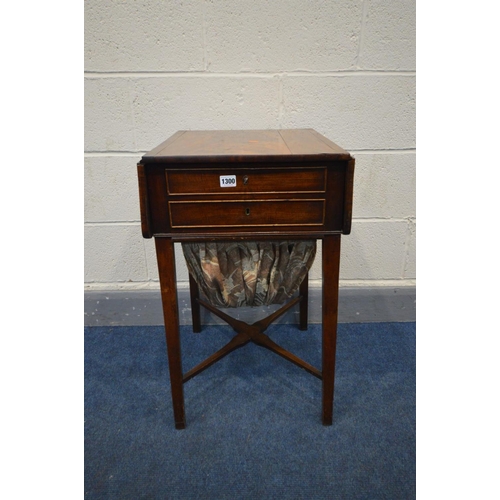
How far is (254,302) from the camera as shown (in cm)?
116

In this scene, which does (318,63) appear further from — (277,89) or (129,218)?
(129,218)

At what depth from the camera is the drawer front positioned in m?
0.91

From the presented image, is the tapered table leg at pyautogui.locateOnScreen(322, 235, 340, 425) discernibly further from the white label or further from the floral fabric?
the white label


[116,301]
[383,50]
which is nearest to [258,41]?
[383,50]

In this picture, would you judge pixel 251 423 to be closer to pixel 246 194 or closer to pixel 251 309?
pixel 251 309

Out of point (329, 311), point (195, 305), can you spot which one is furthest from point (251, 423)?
point (195, 305)

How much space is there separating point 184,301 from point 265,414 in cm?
61

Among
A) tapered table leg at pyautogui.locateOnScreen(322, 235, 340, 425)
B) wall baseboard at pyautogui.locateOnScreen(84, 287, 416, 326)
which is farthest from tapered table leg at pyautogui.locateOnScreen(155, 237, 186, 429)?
wall baseboard at pyautogui.locateOnScreen(84, 287, 416, 326)

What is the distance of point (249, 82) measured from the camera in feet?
4.36

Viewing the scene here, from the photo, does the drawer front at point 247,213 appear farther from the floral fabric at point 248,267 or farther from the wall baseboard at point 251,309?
the wall baseboard at point 251,309

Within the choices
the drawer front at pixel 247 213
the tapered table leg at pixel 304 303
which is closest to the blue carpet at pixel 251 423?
the tapered table leg at pixel 304 303

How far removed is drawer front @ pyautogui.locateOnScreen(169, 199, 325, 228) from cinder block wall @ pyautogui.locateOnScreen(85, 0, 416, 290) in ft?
1.87
